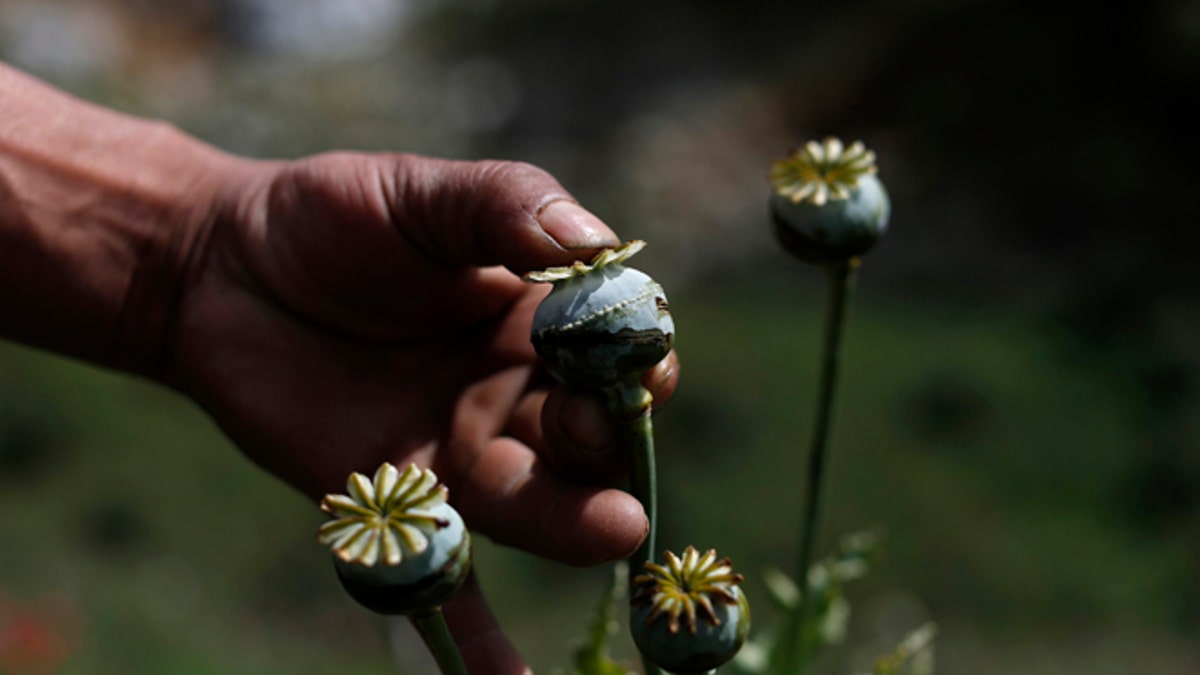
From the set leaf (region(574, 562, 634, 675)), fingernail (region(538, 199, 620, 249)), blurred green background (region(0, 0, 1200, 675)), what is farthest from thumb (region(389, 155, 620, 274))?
blurred green background (region(0, 0, 1200, 675))

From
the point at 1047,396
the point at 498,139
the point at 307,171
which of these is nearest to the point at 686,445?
the point at 1047,396

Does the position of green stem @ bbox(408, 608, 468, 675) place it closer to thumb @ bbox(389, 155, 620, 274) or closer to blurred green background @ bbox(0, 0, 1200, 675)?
thumb @ bbox(389, 155, 620, 274)

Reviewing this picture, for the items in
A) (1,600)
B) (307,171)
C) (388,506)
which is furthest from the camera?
(1,600)

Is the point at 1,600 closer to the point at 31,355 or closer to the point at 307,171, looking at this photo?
the point at 31,355

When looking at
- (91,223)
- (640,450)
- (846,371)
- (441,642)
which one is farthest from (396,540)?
(846,371)

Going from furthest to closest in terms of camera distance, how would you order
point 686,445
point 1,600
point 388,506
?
point 686,445
point 1,600
point 388,506

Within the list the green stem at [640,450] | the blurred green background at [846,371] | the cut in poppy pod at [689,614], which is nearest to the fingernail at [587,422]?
the green stem at [640,450]

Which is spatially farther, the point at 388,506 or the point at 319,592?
the point at 319,592

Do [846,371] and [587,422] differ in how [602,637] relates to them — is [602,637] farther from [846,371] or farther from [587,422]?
[846,371]
